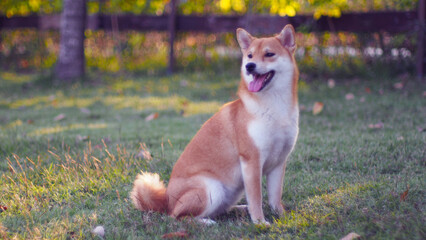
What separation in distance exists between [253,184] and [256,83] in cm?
72

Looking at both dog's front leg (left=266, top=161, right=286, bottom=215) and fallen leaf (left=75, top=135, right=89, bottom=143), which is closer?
dog's front leg (left=266, top=161, right=286, bottom=215)

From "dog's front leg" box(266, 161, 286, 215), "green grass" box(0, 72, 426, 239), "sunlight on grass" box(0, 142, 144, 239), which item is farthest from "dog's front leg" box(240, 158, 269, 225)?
"sunlight on grass" box(0, 142, 144, 239)

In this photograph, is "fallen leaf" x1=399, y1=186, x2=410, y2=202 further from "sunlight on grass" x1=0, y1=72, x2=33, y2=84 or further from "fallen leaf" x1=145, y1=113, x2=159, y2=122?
"sunlight on grass" x1=0, y1=72, x2=33, y2=84

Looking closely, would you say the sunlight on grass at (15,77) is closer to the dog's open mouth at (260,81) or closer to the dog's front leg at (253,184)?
the dog's open mouth at (260,81)

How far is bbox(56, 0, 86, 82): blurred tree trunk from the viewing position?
367 inches

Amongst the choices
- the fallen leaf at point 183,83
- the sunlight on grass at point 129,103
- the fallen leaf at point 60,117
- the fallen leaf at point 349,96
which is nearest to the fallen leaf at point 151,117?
the sunlight on grass at point 129,103

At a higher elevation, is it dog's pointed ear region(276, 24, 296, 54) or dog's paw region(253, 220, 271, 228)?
dog's pointed ear region(276, 24, 296, 54)

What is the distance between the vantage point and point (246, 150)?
299cm

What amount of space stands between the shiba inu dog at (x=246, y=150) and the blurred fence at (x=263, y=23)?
5.70 metres

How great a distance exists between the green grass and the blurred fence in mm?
1115

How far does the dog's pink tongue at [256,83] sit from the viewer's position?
3.04 metres

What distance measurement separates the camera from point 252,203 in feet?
9.90

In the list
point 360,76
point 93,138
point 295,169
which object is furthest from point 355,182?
point 360,76

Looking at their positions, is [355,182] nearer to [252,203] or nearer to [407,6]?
[252,203]
